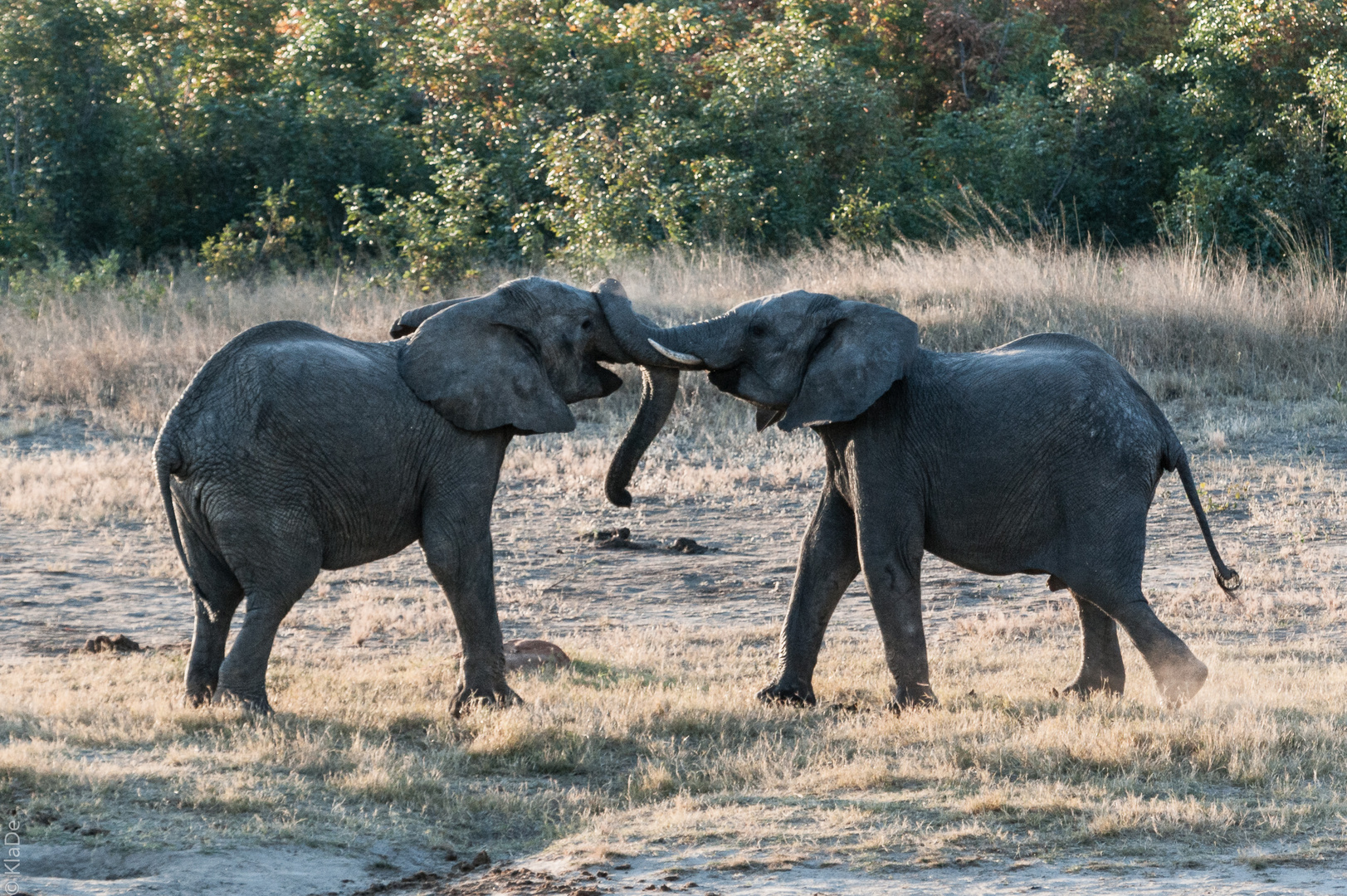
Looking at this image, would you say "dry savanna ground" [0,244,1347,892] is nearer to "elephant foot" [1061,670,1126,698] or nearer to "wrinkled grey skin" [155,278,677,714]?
"elephant foot" [1061,670,1126,698]

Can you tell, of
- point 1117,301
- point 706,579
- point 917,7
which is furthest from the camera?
point 917,7

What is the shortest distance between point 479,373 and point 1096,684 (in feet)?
11.2

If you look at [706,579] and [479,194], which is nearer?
[706,579]

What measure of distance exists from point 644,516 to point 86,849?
7.60m

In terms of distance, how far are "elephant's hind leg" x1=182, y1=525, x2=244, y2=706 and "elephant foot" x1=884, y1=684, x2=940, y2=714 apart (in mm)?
3162

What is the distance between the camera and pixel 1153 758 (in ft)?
21.3

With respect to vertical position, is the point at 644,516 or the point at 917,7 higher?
the point at 917,7

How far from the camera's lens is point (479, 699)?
25.1ft

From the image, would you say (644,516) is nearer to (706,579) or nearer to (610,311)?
(706,579)

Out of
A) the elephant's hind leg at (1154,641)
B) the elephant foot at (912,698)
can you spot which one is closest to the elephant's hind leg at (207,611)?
the elephant foot at (912,698)

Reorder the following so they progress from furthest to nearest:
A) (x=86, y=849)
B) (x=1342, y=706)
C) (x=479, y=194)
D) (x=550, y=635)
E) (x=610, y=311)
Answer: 1. (x=479, y=194)
2. (x=550, y=635)
3. (x=610, y=311)
4. (x=1342, y=706)
5. (x=86, y=849)

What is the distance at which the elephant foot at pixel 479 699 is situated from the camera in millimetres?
7633

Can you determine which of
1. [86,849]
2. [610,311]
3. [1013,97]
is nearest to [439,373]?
[610,311]

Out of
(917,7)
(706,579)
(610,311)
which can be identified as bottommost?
(706,579)
